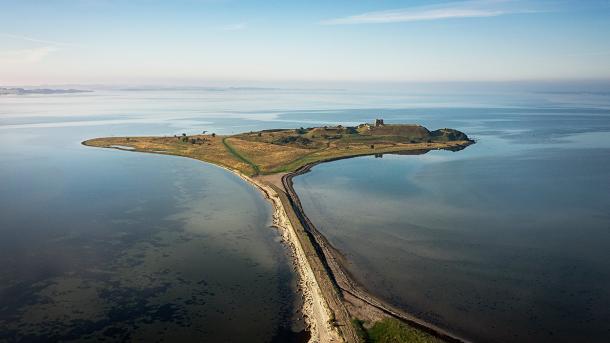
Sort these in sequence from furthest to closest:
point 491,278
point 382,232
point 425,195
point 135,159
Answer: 1. point 135,159
2. point 425,195
3. point 382,232
4. point 491,278

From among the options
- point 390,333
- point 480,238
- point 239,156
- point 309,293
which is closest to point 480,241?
point 480,238

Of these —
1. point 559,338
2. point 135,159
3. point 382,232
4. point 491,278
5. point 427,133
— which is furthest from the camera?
point 427,133

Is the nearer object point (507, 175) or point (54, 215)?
point (54, 215)

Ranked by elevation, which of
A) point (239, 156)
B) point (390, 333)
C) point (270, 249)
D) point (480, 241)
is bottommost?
point (390, 333)

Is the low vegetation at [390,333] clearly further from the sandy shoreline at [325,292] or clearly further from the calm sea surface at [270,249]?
the calm sea surface at [270,249]

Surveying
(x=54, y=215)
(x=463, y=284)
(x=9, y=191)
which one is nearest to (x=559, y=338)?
(x=463, y=284)

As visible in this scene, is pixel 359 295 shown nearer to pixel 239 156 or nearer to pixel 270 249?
pixel 270 249

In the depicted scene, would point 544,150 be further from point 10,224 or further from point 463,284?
point 10,224

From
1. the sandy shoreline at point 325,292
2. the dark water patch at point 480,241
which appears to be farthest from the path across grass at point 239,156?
the sandy shoreline at point 325,292
